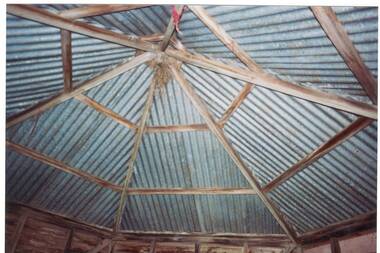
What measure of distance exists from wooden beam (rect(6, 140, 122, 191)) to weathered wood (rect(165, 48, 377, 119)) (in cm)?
340

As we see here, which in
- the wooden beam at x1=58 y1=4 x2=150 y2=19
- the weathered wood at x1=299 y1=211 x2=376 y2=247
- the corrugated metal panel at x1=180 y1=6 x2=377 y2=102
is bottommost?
the weathered wood at x1=299 y1=211 x2=376 y2=247

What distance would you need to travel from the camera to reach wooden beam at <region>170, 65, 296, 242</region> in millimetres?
5758

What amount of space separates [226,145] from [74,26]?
329 cm

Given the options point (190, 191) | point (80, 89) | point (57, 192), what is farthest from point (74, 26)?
point (190, 191)

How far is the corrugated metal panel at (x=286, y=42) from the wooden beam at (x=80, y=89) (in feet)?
2.54

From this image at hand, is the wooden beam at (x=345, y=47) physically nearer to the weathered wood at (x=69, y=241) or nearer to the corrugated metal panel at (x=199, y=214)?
the corrugated metal panel at (x=199, y=214)

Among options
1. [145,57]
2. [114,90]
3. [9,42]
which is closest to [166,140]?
[114,90]

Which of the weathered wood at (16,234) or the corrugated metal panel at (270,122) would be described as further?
the weathered wood at (16,234)

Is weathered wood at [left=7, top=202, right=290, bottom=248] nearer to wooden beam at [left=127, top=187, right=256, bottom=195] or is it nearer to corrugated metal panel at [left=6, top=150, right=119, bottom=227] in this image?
corrugated metal panel at [left=6, top=150, right=119, bottom=227]

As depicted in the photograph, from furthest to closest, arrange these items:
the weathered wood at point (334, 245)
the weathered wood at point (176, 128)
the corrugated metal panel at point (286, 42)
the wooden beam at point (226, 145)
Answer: the weathered wood at point (334, 245) → the weathered wood at point (176, 128) → the wooden beam at point (226, 145) → the corrugated metal panel at point (286, 42)

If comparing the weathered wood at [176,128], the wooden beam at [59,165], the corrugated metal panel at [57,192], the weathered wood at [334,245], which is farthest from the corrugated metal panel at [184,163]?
the weathered wood at [334,245]

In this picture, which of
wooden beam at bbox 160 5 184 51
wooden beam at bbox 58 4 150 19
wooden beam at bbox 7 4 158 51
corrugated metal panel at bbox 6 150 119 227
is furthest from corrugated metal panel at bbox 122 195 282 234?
wooden beam at bbox 58 4 150 19

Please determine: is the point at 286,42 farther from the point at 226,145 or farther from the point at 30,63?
the point at 30,63

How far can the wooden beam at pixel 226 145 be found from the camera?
5.76 meters
